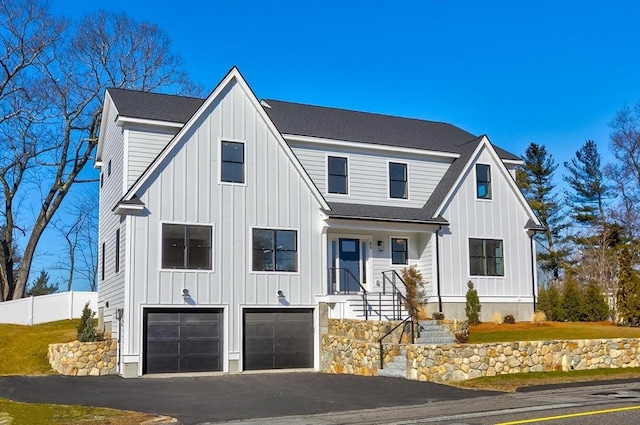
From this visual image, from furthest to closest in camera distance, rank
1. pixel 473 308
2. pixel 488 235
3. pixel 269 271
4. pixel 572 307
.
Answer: pixel 572 307 → pixel 488 235 → pixel 473 308 → pixel 269 271

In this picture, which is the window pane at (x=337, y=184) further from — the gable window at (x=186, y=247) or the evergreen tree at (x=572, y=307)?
the evergreen tree at (x=572, y=307)

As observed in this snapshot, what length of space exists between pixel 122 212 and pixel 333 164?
904 centimetres

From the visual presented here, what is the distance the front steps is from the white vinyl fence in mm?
19440

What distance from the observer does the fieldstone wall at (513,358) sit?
1870 cm

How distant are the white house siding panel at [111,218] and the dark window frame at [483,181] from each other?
13.9 m

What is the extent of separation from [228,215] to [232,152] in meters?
2.20

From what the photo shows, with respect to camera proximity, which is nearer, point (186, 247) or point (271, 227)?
point (186, 247)

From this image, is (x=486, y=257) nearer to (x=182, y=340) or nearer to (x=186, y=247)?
(x=186, y=247)

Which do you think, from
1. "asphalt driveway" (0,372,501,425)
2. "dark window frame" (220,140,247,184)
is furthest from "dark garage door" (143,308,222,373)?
"dark window frame" (220,140,247,184)

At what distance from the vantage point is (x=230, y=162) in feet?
77.2

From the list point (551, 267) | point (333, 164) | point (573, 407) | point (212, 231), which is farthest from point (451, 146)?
point (551, 267)

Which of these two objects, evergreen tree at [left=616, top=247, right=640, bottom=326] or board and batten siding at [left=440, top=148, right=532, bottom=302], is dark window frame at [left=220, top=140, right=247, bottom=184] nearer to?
board and batten siding at [left=440, top=148, right=532, bottom=302]

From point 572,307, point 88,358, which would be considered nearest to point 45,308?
point 88,358

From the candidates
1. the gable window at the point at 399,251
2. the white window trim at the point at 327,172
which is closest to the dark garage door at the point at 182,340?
the white window trim at the point at 327,172
